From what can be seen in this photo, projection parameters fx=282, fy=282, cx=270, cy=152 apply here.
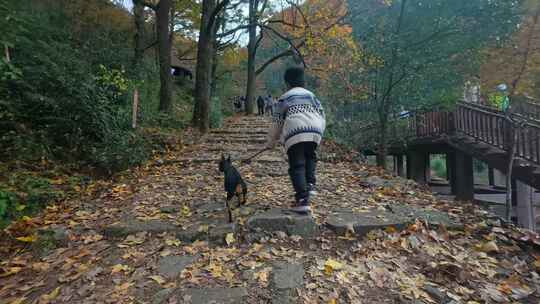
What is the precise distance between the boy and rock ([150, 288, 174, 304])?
1.45 metres

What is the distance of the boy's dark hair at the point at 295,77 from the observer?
3080mm

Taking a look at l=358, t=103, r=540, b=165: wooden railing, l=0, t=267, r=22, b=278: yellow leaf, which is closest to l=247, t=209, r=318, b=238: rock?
l=0, t=267, r=22, b=278: yellow leaf

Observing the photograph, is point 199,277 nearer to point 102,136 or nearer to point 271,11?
point 102,136

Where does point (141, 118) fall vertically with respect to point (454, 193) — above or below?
above

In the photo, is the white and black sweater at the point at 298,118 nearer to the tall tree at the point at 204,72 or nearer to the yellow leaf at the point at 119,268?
the yellow leaf at the point at 119,268

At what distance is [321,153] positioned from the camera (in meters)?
6.86

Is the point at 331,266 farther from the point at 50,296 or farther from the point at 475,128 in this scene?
the point at 475,128

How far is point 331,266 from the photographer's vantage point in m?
2.23

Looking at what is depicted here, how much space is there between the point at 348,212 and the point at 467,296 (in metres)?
1.38

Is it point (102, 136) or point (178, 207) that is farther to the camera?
point (102, 136)

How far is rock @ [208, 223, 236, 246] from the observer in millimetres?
2611

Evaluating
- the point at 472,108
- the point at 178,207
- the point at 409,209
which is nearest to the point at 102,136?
the point at 178,207

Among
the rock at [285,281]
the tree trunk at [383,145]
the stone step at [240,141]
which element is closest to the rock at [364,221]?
the rock at [285,281]

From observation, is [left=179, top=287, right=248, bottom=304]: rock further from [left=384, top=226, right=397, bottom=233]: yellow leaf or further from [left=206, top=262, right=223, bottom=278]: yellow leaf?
[left=384, top=226, right=397, bottom=233]: yellow leaf
